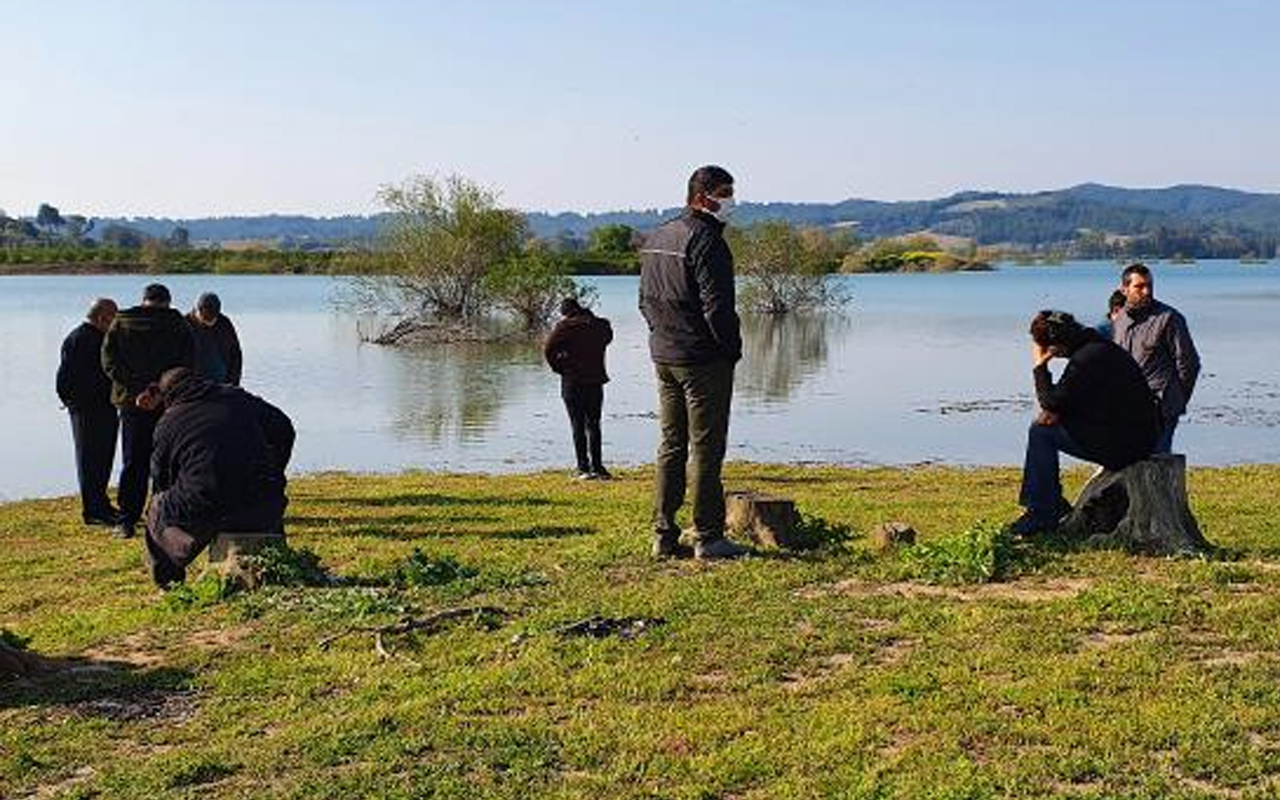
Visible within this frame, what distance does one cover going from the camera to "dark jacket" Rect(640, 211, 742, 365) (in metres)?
8.02

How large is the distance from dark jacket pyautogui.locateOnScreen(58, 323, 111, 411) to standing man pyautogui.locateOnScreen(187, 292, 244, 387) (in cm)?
82

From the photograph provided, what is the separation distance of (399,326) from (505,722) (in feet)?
143

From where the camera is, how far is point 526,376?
34156 mm

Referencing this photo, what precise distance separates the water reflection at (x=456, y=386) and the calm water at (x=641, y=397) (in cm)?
8

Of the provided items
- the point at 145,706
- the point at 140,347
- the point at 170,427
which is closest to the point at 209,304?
the point at 140,347

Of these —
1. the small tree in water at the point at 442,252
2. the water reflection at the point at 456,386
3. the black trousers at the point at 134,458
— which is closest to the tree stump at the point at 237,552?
the black trousers at the point at 134,458

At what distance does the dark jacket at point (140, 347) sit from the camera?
1128 centimetres

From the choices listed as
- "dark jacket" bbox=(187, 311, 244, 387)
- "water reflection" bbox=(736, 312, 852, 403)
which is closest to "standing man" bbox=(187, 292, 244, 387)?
"dark jacket" bbox=(187, 311, 244, 387)

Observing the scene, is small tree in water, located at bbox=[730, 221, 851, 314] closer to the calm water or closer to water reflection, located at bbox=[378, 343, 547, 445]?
the calm water

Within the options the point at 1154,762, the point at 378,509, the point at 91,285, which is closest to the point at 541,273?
the point at 378,509

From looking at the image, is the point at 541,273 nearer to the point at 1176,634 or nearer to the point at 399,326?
the point at 399,326

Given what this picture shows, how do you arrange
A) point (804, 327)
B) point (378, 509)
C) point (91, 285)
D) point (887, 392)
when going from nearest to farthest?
point (378, 509) < point (887, 392) < point (804, 327) < point (91, 285)

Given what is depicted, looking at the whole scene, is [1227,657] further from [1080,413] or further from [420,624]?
[420,624]

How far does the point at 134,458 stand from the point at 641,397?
712 inches
